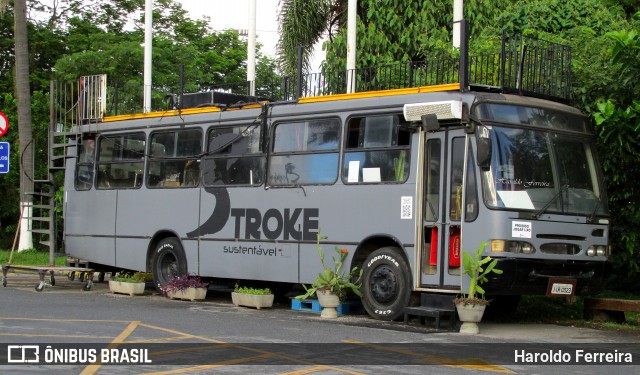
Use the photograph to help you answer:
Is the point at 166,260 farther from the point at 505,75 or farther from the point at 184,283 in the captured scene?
the point at 505,75

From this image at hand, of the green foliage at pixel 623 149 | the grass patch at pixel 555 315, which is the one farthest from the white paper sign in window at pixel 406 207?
the green foliage at pixel 623 149

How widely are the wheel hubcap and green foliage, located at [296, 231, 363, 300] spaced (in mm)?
245

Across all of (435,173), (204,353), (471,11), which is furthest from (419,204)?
(471,11)

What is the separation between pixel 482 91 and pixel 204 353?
6124 mm

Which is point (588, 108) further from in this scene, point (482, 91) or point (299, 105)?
point (299, 105)

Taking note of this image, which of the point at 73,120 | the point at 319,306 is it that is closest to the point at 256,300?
the point at 319,306

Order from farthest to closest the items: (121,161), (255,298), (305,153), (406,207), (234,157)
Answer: (121,161), (234,157), (255,298), (305,153), (406,207)

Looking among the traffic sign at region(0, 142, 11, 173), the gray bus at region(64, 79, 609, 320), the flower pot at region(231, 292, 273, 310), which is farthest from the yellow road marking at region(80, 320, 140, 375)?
the traffic sign at region(0, 142, 11, 173)

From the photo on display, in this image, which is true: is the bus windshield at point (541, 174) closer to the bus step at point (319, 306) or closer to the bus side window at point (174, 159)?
the bus step at point (319, 306)

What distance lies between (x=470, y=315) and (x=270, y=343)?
10.1ft

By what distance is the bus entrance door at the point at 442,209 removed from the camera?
14.5 meters

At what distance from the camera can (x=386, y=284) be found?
50.2 ft

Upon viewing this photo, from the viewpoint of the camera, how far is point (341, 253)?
16.0 m

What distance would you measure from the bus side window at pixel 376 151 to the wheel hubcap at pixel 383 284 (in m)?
1.31
